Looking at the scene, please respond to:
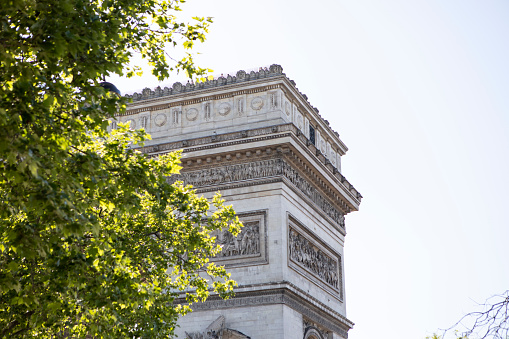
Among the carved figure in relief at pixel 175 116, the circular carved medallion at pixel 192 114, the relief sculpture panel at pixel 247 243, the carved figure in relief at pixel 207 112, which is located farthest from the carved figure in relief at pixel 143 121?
the relief sculpture panel at pixel 247 243

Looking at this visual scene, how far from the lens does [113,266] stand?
12.5m

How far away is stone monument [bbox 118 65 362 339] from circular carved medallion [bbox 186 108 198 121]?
45mm

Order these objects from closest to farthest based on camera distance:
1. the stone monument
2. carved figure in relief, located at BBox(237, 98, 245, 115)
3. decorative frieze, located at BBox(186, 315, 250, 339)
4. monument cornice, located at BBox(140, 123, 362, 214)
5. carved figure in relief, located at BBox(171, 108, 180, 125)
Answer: decorative frieze, located at BBox(186, 315, 250, 339), the stone monument, monument cornice, located at BBox(140, 123, 362, 214), carved figure in relief, located at BBox(237, 98, 245, 115), carved figure in relief, located at BBox(171, 108, 180, 125)

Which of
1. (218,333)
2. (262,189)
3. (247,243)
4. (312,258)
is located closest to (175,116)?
(262,189)

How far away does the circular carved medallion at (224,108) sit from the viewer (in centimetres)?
2936

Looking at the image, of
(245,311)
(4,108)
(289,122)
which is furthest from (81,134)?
(289,122)

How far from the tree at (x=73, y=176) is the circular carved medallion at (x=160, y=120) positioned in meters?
14.5

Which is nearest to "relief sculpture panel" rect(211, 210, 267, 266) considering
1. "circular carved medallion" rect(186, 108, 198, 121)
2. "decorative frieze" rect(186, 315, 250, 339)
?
"decorative frieze" rect(186, 315, 250, 339)

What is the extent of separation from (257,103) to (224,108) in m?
1.42

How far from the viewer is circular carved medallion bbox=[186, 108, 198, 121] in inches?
1173

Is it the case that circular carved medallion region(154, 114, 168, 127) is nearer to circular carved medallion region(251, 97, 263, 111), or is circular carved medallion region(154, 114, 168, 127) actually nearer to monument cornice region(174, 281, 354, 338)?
circular carved medallion region(251, 97, 263, 111)

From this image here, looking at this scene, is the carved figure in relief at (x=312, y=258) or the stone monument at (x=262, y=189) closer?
the stone monument at (x=262, y=189)

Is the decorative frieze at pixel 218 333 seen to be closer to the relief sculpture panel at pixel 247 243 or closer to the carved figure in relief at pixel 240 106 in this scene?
the relief sculpture panel at pixel 247 243

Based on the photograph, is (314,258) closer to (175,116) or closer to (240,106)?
(240,106)
